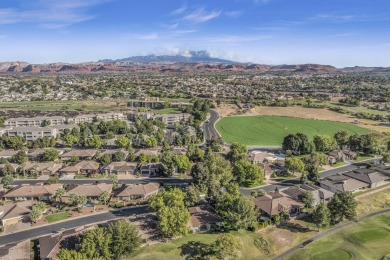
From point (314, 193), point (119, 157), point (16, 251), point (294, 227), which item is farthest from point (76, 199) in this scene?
point (314, 193)

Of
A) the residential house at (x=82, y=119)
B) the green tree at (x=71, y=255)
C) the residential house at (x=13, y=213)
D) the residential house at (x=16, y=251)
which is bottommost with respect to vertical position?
the residential house at (x=16, y=251)

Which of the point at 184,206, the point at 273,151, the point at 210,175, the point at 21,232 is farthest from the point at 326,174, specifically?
the point at 21,232

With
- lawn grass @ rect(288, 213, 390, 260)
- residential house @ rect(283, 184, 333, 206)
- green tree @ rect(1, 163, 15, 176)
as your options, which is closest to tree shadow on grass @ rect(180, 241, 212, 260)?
lawn grass @ rect(288, 213, 390, 260)

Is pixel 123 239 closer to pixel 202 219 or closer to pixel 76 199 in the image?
pixel 202 219

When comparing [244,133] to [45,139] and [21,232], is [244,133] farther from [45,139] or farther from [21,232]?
[21,232]

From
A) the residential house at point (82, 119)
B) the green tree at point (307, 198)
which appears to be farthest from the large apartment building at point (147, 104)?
the green tree at point (307, 198)

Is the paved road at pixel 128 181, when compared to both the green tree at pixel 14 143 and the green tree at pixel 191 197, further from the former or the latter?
the green tree at pixel 14 143

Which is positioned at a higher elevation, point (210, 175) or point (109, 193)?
point (210, 175)
